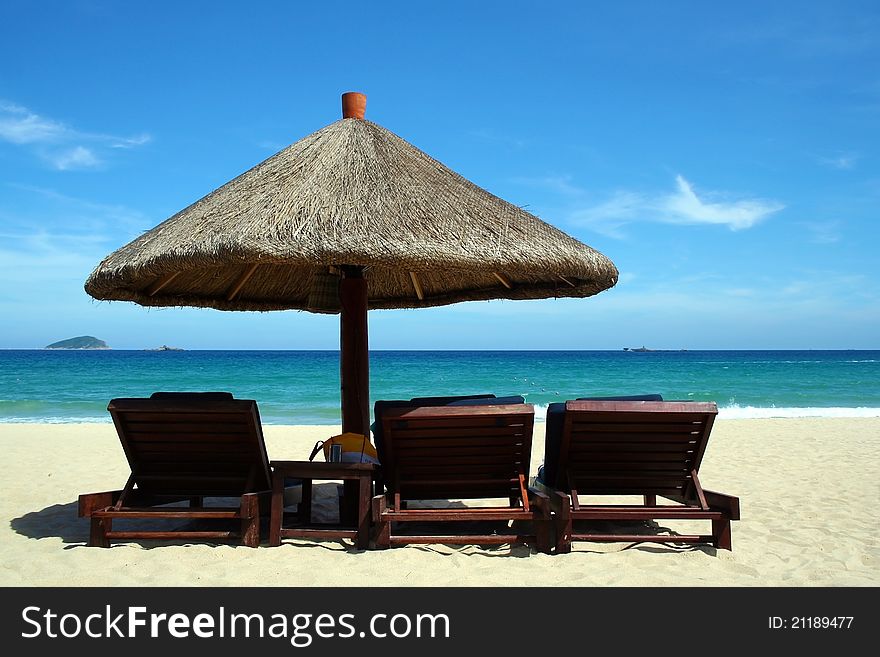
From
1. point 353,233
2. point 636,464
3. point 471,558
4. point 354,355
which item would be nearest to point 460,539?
point 471,558

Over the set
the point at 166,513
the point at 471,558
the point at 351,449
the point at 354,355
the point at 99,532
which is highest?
the point at 354,355

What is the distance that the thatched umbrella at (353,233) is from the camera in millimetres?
3426

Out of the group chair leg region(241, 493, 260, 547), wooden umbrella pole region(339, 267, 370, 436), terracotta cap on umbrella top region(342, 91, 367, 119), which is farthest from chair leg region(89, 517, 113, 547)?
terracotta cap on umbrella top region(342, 91, 367, 119)

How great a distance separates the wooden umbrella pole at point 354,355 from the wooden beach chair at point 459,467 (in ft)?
2.04

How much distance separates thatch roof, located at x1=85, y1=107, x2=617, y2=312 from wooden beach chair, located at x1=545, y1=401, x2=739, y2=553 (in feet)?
2.70

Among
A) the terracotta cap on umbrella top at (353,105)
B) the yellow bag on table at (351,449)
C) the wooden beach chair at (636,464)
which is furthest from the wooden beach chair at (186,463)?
the terracotta cap on umbrella top at (353,105)

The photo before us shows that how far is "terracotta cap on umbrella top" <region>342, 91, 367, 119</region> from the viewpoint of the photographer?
479 cm

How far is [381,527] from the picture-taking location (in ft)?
12.1

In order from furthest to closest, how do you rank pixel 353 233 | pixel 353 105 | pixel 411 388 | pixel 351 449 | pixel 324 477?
pixel 411 388 → pixel 353 105 → pixel 351 449 → pixel 324 477 → pixel 353 233

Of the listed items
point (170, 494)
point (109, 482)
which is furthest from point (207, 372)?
point (170, 494)

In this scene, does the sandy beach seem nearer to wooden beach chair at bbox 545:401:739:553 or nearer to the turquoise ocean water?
wooden beach chair at bbox 545:401:739:553

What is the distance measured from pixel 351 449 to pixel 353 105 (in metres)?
2.30

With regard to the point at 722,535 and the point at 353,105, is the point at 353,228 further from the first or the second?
the point at 722,535

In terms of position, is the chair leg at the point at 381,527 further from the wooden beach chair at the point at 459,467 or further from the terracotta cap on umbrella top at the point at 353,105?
the terracotta cap on umbrella top at the point at 353,105
